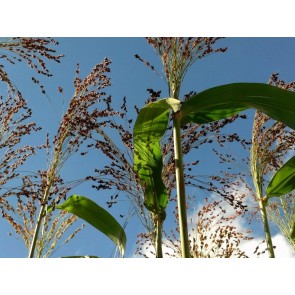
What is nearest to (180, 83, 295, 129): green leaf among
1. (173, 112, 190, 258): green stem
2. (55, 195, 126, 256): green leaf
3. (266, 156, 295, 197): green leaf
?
(173, 112, 190, 258): green stem

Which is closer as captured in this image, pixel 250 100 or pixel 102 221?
pixel 250 100

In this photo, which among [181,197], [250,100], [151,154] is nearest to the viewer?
[181,197]

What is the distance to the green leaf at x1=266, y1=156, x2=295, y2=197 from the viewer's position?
1.97m

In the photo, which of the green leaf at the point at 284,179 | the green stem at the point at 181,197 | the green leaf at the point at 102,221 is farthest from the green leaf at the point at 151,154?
the green leaf at the point at 284,179

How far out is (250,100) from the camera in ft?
5.50

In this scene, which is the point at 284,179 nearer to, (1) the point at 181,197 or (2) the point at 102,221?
(1) the point at 181,197

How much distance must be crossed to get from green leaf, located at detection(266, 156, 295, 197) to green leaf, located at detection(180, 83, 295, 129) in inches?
14.0

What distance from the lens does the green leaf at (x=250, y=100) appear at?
1.62 metres

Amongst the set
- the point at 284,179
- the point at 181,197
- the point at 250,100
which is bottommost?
the point at 181,197

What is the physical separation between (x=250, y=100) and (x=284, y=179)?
576 mm

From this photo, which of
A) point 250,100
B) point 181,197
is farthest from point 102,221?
point 250,100
